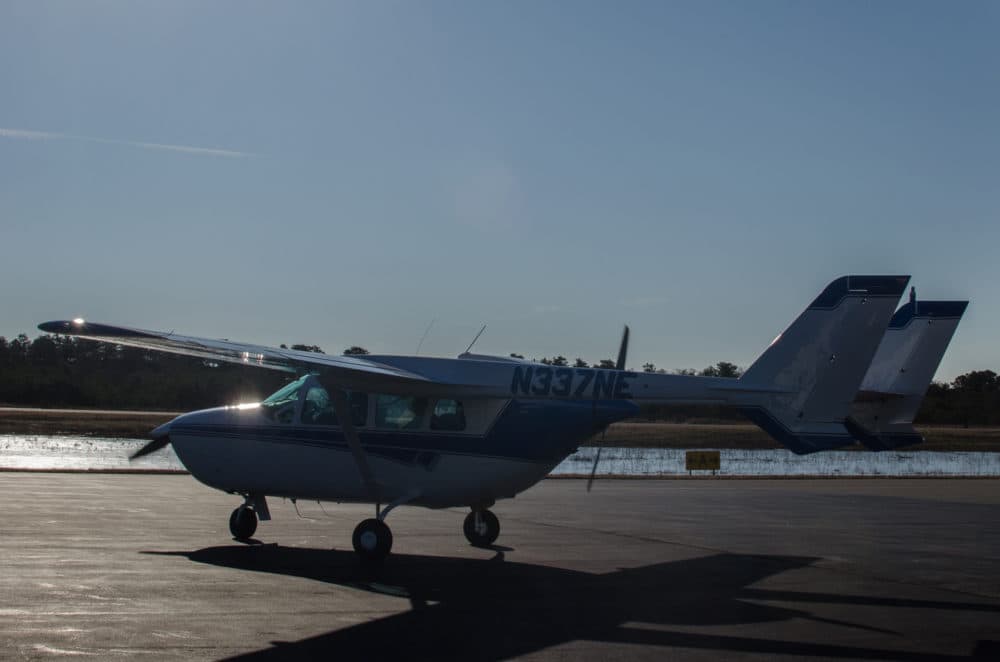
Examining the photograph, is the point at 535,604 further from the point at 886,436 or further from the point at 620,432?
the point at 620,432

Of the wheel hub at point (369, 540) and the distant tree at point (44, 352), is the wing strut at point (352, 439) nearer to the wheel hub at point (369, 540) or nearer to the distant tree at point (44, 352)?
the wheel hub at point (369, 540)

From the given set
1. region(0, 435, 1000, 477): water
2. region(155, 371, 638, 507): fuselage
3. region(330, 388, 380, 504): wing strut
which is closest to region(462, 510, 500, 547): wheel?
region(155, 371, 638, 507): fuselage

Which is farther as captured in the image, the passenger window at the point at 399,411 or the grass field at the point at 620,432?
the grass field at the point at 620,432

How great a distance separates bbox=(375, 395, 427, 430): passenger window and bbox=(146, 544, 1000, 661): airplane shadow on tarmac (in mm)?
1812

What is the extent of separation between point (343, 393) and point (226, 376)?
49.7 meters

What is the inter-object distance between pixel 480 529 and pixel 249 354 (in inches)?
196

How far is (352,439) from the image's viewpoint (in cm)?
1548

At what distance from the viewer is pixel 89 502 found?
22141 millimetres

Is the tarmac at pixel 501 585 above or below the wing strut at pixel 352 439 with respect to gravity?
below

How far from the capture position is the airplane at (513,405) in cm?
1525

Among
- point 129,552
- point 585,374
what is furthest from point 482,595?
point 129,552

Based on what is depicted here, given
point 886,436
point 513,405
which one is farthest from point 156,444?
point 886,436

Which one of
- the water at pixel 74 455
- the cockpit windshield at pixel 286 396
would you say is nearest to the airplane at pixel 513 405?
the cockpit windshield at pixel 286 396

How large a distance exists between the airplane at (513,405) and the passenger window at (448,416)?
1cm
